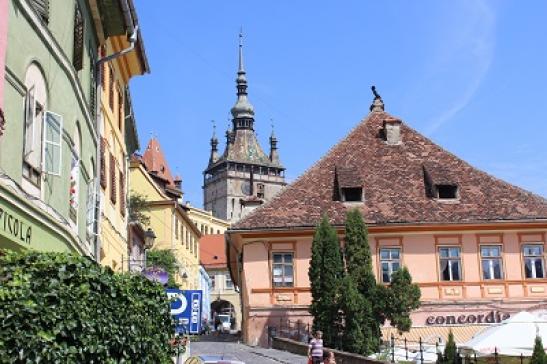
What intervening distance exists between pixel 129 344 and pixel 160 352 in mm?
900

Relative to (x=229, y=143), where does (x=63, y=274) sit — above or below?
below

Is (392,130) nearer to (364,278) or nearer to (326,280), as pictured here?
(364,278)

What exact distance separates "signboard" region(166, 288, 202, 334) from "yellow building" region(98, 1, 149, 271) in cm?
498

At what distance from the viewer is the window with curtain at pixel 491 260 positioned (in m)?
36.3

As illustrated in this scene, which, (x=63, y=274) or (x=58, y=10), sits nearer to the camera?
(x=63, y=274)

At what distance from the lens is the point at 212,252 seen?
104m

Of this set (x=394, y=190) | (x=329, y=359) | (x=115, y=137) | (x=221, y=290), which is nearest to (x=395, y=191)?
(x=394, y=190)

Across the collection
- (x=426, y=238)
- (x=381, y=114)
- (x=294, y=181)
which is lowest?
(x=426, y=238)

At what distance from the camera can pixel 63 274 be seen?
7004 millimetres

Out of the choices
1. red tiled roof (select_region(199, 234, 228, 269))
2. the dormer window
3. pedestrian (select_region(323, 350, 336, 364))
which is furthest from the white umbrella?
red tiled roof (select_region(199, 234, 228, 269))

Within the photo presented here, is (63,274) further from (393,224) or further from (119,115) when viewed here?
(393,224)

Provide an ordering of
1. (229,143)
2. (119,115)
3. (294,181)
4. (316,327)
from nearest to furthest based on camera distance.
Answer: (119,115) < (316,327) < (294,181) < (229,143)

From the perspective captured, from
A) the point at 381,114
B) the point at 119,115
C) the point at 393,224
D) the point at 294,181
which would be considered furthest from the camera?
the point at 381,114

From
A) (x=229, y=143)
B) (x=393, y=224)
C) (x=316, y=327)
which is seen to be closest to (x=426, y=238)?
(x=393, y=224)
